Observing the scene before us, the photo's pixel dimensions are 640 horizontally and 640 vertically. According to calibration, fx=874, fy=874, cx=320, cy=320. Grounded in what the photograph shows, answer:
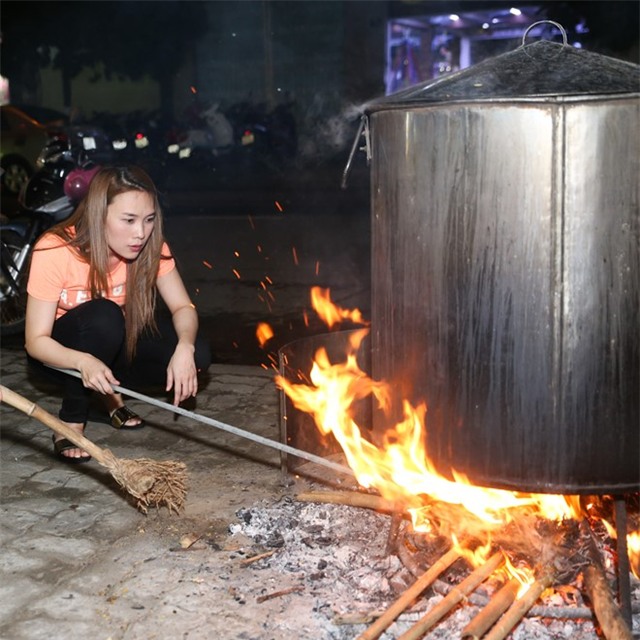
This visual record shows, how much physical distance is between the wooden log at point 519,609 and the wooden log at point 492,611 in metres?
0.02

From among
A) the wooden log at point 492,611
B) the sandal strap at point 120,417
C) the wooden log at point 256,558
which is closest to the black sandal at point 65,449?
the sandal strap at point 120,417

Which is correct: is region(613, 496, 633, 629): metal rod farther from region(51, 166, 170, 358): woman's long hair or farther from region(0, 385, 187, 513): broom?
region(51, 166, 170, 358): woman's long hair

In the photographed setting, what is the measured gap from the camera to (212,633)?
2.78 m

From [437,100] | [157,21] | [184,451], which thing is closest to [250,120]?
[157,21]

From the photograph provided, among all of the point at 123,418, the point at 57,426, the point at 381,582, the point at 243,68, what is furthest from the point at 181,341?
the point at 243,68

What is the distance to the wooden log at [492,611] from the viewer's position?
2596 millimetres

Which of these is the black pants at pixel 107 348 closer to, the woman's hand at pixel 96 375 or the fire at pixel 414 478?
the woman's hand at pixel 96 375

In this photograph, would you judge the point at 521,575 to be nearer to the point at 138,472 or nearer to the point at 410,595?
the point at 410,595

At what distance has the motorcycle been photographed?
22.7 feet

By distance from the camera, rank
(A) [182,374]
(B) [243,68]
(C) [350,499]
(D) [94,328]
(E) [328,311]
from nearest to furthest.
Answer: (C) [350,499]
(A) [182,374]
(D) [94,328]
(E) [328,311]
(B) [243,68]

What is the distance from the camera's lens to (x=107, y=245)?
4.01 metres

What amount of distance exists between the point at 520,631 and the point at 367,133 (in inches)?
70.2

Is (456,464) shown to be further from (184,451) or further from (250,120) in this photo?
(250,120)

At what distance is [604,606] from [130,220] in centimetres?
246
